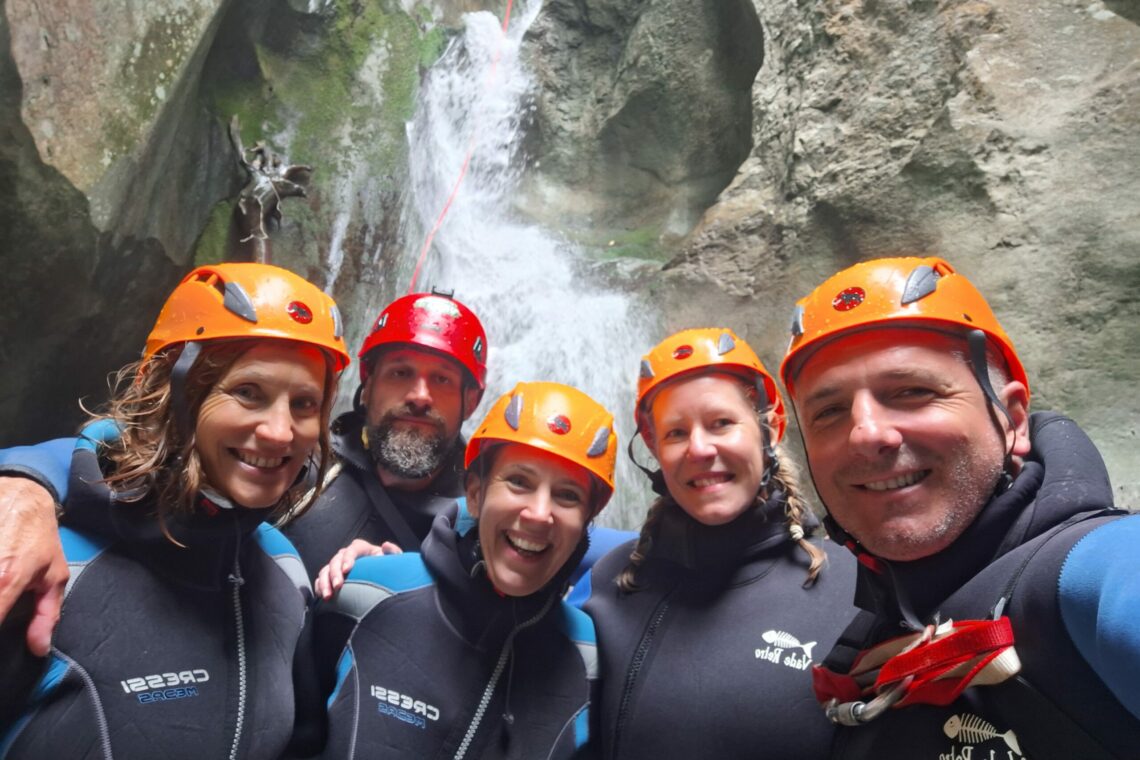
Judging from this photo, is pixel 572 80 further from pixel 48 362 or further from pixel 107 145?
pixel 48 362

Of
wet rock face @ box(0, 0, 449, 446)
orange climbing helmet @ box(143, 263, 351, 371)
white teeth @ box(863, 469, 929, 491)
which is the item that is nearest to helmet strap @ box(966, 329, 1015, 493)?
white teeth @ box(863, 469, 929, 491)

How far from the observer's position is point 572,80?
12062mm

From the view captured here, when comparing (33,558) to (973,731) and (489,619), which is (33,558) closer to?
(489,619)

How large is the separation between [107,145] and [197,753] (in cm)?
451

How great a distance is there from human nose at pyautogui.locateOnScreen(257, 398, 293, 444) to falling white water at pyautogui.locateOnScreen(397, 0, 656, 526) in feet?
16.2

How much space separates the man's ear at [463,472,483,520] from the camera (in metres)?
2.54

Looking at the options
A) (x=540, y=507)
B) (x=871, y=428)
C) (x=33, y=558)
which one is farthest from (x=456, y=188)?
(x=871, y=428)

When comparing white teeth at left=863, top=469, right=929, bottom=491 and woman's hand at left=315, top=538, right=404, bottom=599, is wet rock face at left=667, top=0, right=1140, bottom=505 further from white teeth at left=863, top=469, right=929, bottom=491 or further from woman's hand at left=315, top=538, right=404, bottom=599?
woman's hand at left=315, top=538, right=404, bottom=599

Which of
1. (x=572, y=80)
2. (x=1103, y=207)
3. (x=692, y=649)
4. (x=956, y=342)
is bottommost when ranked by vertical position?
(x=692, y=649)

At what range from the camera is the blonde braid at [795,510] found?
243 cm

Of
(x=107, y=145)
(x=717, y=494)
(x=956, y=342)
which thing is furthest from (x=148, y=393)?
(x=107, y=145)

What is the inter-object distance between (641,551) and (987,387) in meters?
1.47

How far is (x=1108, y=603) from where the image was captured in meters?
1.01

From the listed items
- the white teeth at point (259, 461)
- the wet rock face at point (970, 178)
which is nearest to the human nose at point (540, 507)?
the white teeth at point (259, 461)
